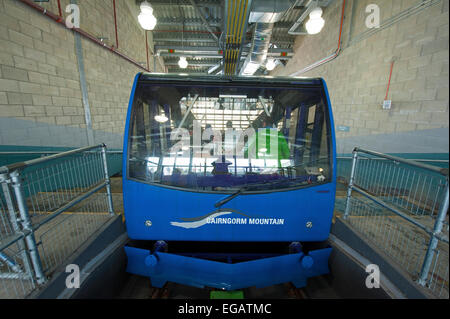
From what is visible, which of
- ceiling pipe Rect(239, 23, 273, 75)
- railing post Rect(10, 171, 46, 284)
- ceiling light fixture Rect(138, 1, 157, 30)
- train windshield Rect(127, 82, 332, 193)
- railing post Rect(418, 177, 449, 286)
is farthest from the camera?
ceiling pipe Rect(239, 23, 273, 75)

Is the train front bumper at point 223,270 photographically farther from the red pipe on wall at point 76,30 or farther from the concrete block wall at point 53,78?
the red pipe on wall at point 76,30

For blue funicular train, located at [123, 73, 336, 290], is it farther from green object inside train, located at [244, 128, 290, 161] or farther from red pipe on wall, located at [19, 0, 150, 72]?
red pipe on wall, located at [19, 0, 150, 72]

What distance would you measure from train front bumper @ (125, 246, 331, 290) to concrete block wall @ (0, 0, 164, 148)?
325 centimetres

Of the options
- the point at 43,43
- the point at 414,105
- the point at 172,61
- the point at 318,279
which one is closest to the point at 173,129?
the point at 318,279

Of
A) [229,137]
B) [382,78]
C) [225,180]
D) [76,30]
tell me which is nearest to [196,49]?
[76,30]

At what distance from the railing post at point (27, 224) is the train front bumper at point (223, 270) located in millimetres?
799

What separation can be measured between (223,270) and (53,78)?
4.89 m

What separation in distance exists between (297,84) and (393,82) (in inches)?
144

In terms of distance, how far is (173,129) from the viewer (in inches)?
100

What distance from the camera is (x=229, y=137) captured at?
2486mm

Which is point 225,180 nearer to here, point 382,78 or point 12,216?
point 12,216

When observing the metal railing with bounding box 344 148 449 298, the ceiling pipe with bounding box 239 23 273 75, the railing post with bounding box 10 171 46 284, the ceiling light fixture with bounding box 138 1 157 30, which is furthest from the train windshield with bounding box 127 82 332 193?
the ceiling pipe with bounding box 239 23 273 75

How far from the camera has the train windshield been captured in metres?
2.29

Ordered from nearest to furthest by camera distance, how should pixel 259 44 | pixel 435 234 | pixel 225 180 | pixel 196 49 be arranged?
pixel 435 234 → pixel 225 180 → pixel 259 44 → pixel 196 49
